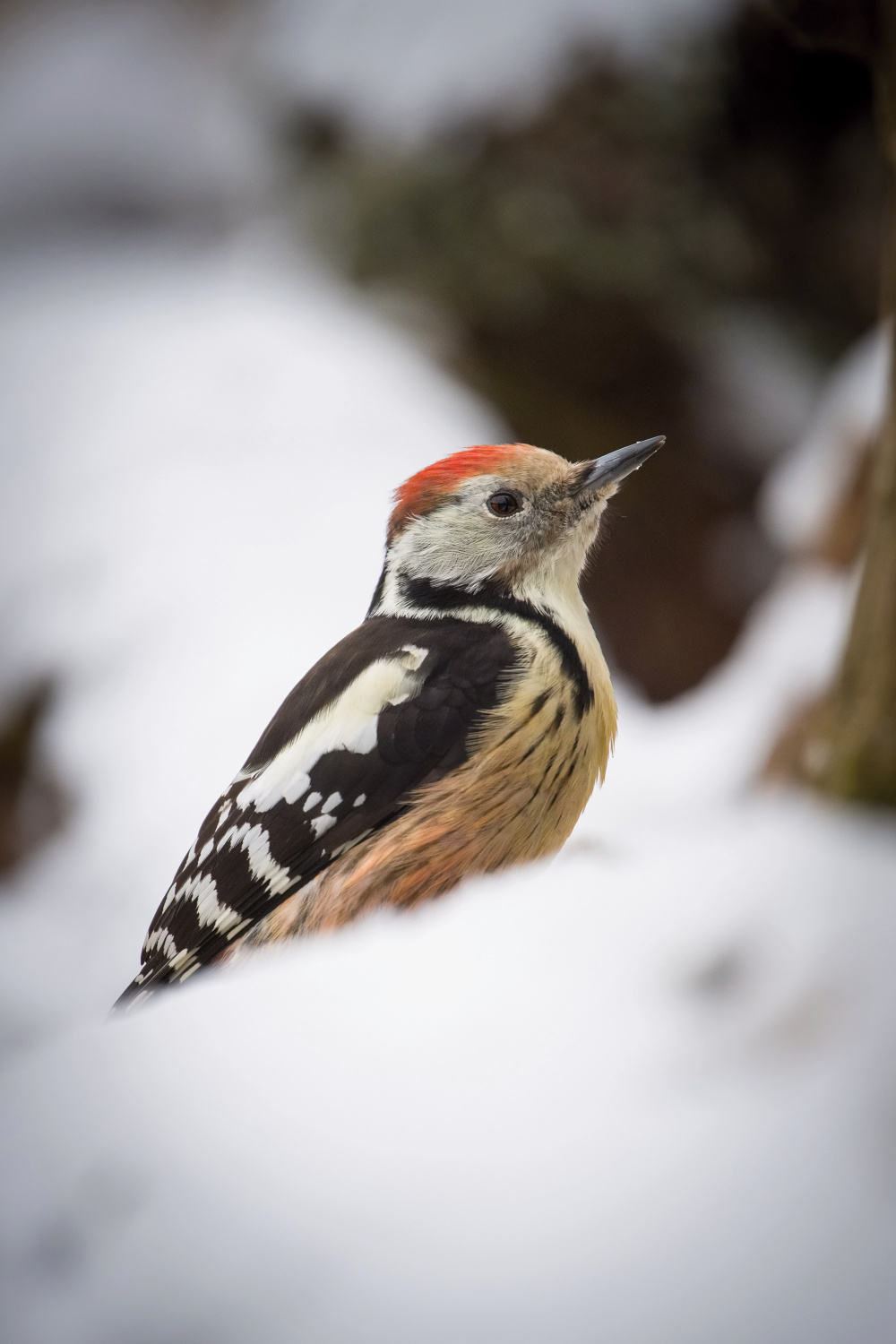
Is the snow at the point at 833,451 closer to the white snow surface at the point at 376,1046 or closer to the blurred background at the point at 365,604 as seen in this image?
the blurred background at the point at 365,604

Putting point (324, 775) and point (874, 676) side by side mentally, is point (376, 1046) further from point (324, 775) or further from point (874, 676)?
point (874, 676)

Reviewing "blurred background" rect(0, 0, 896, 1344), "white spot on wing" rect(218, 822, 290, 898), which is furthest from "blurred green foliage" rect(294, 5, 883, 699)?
"white spot on wing" rect(218, 822, 290, 898)

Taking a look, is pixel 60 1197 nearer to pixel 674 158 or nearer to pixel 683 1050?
pixel 683 1050

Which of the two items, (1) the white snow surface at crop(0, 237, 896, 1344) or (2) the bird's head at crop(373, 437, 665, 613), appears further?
(2) the bird's head at crop(373, 437, 665, 613)

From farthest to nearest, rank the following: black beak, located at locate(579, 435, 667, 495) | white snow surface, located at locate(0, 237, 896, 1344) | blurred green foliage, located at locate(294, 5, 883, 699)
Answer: blurred green foliage, located at locate(294, 5, 883, 699)
black beak, located at locate(579, 435, 667, 495)
white snow surface, located at locate(0, 237, 896, 1344)

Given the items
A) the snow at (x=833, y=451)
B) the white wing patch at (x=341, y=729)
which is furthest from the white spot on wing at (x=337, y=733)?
the snow at (x=833, y=451)

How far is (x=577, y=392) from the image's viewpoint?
4.09 ft

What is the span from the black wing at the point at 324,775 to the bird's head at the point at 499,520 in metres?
0.05

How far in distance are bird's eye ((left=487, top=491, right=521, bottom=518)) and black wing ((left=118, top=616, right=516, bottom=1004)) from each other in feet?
0.32

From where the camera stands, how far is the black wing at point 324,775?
2.18ft

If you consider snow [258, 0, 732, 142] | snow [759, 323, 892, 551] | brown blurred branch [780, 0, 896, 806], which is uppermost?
snow [258, 0, 732, 142]

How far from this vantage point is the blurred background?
601 millimetres

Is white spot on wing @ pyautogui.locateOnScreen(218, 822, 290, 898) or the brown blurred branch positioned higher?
white spot on wing @ pyautogui.locateOnScreen(218, 822, 290, 898)

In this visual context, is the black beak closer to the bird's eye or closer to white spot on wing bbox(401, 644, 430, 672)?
the bird's eye
